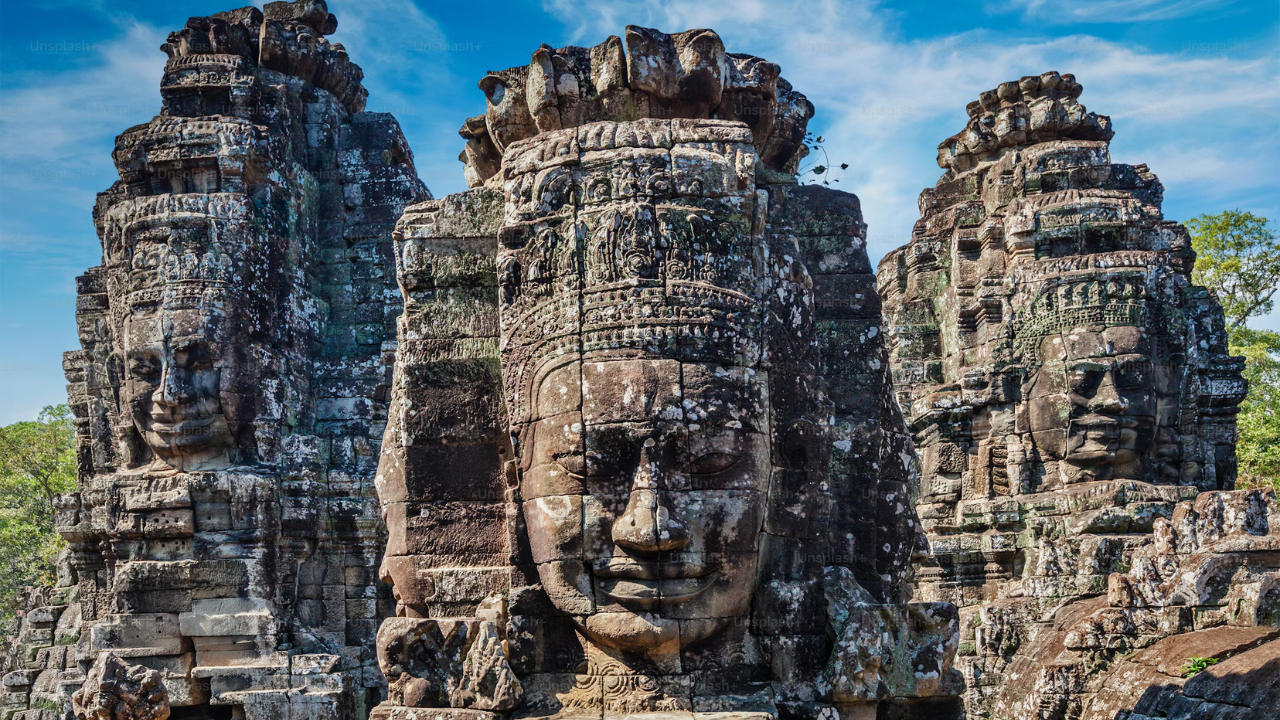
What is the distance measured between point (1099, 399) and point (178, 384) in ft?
33.8

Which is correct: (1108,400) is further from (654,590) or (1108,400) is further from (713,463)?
(654,590)

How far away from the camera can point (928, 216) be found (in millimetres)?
16953

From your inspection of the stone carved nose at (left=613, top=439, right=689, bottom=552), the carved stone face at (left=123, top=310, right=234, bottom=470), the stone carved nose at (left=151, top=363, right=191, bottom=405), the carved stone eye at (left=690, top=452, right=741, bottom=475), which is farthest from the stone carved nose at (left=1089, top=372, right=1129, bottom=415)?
the stone carved nose at (left=151, top=363, right=191, bottom=405)

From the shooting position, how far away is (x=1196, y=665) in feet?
27.8

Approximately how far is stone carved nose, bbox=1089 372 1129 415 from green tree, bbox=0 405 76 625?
2141 centimetres

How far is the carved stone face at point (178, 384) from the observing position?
1108 cm

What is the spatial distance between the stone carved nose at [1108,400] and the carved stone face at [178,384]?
985 cm

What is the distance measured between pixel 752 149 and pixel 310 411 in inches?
298

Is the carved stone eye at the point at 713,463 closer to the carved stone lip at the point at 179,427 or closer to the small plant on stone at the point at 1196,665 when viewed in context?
the small plant on stone at the point at 1196,665

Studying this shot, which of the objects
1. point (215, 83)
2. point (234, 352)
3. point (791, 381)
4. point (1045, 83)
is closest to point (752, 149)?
point (791, 381)

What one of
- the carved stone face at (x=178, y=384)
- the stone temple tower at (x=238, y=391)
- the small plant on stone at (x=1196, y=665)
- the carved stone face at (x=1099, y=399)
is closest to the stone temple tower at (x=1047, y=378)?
the carved stone face at (x=1099, y=399)

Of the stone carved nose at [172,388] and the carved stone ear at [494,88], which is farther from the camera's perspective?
the stone carved nose at [172,388]

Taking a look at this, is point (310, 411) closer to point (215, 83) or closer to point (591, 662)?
point (215, 83)

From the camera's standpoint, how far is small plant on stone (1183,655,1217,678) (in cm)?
835
